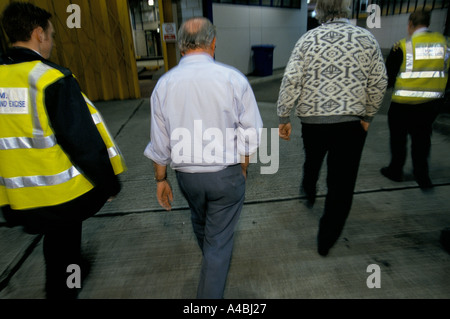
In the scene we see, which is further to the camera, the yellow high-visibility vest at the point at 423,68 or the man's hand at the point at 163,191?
the yellow high-visibility vest at the point at 423,68

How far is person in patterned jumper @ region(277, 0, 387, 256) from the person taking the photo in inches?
75.4

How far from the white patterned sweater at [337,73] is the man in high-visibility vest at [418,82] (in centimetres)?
103

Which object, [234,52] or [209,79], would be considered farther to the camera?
[234,52]

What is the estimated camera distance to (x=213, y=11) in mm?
9023

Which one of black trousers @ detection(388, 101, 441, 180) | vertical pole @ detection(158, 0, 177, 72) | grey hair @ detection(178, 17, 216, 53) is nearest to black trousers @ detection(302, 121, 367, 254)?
grey hair @ detection(178, 17, 216, 53)

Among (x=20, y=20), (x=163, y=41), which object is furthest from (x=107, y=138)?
(x=163, y=41)

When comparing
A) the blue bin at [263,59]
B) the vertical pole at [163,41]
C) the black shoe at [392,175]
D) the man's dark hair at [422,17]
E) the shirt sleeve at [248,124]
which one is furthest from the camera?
the blue bin at [263,59]

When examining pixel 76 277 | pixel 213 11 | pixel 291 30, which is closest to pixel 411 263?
pixel 76 277

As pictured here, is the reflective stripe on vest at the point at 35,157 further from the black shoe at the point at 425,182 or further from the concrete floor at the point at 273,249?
the black shoe at the point at 425,182

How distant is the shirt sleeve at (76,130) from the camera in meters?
1.40

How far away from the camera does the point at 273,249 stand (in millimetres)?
2354

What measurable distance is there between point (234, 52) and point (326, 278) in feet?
30.3

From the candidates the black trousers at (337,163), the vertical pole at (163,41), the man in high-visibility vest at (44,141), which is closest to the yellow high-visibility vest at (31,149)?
the man in high-visibility vest at (44,141)
